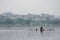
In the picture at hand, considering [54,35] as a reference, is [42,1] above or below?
above

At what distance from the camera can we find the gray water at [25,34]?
2979 millimetres

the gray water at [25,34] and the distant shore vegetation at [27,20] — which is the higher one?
the distant shore vegetation at [27,20]

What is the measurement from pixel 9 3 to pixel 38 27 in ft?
2.71

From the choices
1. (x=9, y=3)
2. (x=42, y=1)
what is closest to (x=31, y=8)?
(x=42, y=1)

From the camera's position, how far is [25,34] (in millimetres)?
2998

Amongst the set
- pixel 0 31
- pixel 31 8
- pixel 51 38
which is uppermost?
pixel 31 8

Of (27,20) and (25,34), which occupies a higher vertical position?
(27,20)

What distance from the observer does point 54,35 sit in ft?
9.88

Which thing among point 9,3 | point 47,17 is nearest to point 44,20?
point 47,17

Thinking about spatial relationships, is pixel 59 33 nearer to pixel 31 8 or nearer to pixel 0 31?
pixel 31 8

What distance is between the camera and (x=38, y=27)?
3.03 m

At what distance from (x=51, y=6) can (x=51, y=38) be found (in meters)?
0.71

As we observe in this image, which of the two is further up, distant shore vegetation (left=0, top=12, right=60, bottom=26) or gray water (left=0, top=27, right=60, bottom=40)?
distant shore vegetation (left=0, top=12, right=60, bottom=26)

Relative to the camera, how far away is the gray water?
2.98m
